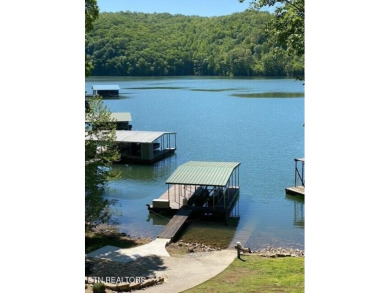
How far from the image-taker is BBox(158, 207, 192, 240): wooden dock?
48.7ft


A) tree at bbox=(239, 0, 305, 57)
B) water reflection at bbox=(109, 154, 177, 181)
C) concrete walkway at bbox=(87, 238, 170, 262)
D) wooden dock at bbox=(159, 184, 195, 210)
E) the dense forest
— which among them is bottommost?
concrete walkway at bbox=(87, 238, 170, 262)

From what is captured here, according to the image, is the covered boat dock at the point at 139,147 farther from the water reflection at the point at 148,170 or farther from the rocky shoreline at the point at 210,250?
the rocky shoreline at the point at 210,250

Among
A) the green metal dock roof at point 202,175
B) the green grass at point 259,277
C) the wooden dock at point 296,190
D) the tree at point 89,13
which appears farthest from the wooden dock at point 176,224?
the tree at point 89,13

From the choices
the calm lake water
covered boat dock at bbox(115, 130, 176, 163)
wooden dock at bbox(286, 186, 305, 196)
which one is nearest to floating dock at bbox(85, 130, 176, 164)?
covered boat dock at bbox(115, 130, 176, 163)

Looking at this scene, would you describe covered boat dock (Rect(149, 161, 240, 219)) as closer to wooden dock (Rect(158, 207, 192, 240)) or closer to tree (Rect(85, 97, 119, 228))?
wooden dock (Rect(158, 207, 192, 240))

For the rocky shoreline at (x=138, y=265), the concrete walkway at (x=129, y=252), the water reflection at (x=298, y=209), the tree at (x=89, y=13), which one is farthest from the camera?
the water reflection at (x=298, y=209)

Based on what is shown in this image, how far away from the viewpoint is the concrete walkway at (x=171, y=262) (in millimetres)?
9654

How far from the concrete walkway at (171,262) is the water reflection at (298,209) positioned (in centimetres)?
493

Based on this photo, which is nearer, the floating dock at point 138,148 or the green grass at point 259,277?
the green grass at point 259,277

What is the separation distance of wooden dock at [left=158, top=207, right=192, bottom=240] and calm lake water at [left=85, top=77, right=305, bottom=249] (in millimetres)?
369
